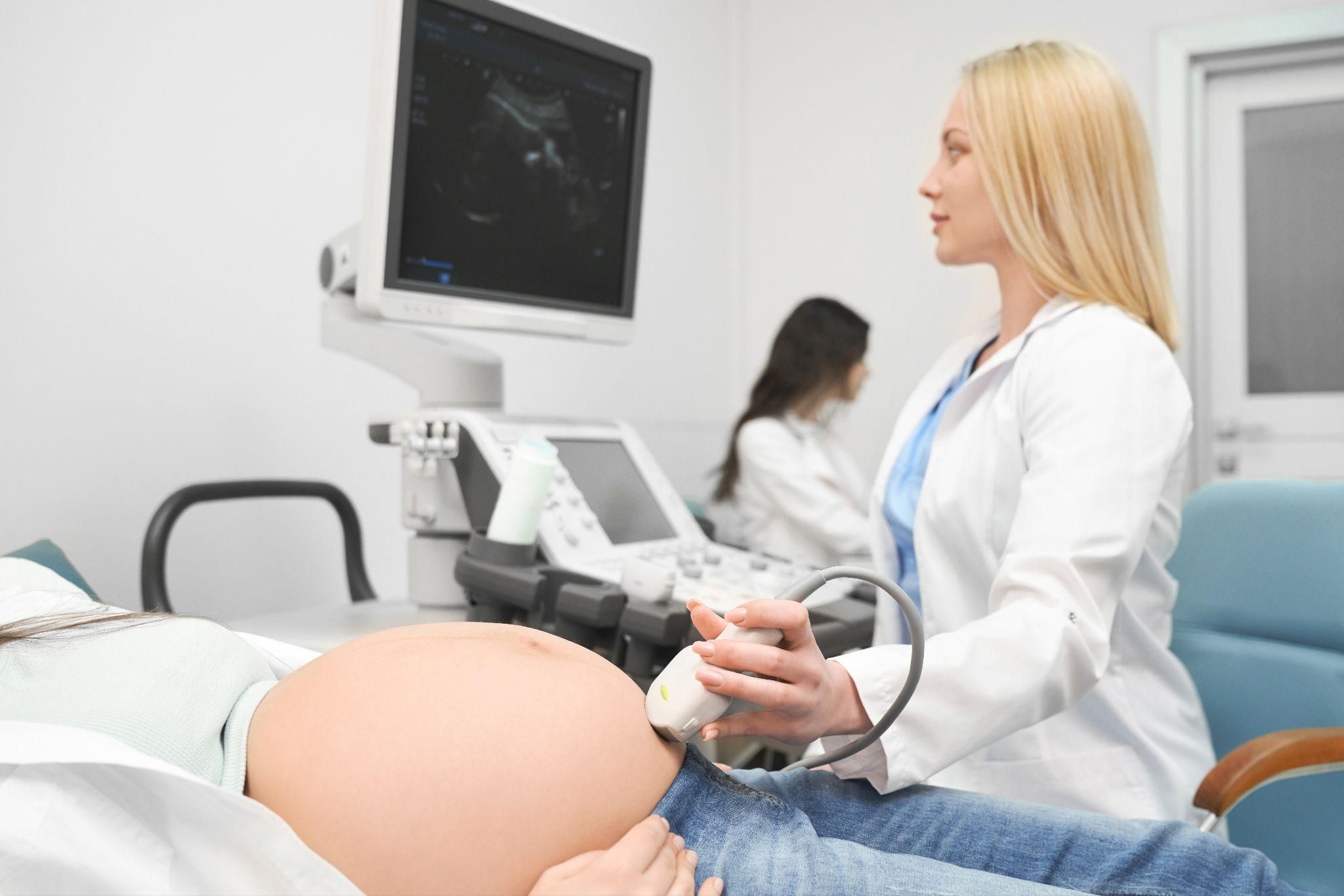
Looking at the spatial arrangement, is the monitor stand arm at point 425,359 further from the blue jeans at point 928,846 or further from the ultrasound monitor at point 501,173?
the blue jeans at point 928,846

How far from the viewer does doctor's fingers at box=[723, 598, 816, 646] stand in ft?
2.34

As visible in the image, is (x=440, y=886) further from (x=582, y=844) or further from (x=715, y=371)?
(x=715, y=371)

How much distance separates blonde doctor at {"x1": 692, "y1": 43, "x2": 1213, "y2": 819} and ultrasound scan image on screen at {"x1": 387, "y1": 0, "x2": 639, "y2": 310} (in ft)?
1.72

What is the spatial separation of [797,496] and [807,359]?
40 centimetres

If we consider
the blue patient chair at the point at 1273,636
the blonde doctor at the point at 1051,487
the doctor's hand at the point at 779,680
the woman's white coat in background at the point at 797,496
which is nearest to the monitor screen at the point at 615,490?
the blonde doctor at the point at 1051,487

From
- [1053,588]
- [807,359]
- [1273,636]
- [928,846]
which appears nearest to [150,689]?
[928,846]

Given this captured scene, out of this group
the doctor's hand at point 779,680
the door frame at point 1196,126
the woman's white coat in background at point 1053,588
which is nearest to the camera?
the doctor's hand at point 779,680

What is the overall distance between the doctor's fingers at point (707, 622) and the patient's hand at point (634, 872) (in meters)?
0.14

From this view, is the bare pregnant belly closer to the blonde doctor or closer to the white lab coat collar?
the blonde doctor

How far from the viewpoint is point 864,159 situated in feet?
12.5

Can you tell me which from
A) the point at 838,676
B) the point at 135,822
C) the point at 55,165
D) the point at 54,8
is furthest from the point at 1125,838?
the point at 54,8

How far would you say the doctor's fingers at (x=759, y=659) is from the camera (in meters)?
0.71

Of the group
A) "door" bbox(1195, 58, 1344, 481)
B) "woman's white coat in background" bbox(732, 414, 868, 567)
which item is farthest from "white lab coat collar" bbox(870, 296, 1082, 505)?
"door" bbox(1195, 58, 1344, 481)

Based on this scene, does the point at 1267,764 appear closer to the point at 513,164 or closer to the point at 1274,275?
the point at 513,164
